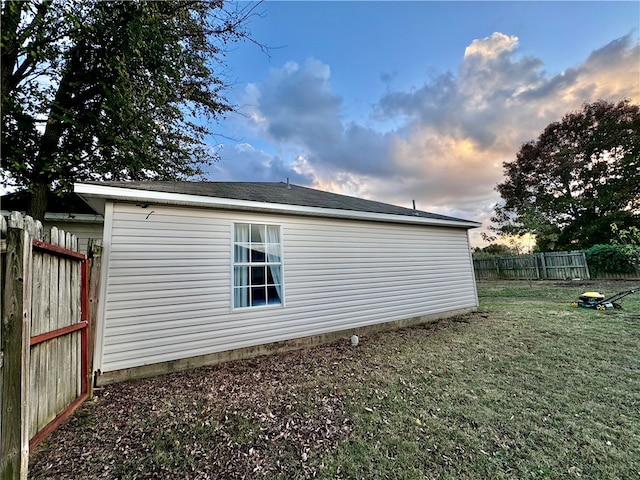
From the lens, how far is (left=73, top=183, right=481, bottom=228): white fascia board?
3793 millimetres

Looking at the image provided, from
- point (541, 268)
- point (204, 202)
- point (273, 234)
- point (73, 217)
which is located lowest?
point (541, 268)

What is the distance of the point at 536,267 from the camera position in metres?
16.1

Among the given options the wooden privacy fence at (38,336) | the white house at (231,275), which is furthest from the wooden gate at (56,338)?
the white house at (231,275)

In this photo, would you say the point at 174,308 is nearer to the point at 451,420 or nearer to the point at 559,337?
the point at 451,420

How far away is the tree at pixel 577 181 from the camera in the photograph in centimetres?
1655

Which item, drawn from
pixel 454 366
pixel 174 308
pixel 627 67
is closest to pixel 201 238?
pixel 174 308

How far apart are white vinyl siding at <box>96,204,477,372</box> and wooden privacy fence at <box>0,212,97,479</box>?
675 mm

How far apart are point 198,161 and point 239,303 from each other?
633cm

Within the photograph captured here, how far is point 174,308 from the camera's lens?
13.8ft

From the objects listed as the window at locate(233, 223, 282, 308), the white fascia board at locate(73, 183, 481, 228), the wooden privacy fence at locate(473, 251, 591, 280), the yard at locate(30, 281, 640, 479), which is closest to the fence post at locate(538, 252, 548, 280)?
the wooden privacy fence at locate(473, 251, 591, 280)

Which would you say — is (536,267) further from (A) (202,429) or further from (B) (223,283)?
(A) (202,429)

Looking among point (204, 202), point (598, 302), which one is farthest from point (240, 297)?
point (598, 302)

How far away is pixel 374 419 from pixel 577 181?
2420 centimetres

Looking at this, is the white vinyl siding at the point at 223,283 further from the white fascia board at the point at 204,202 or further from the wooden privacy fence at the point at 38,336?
the wooden privacy fence at the point at 38,336
